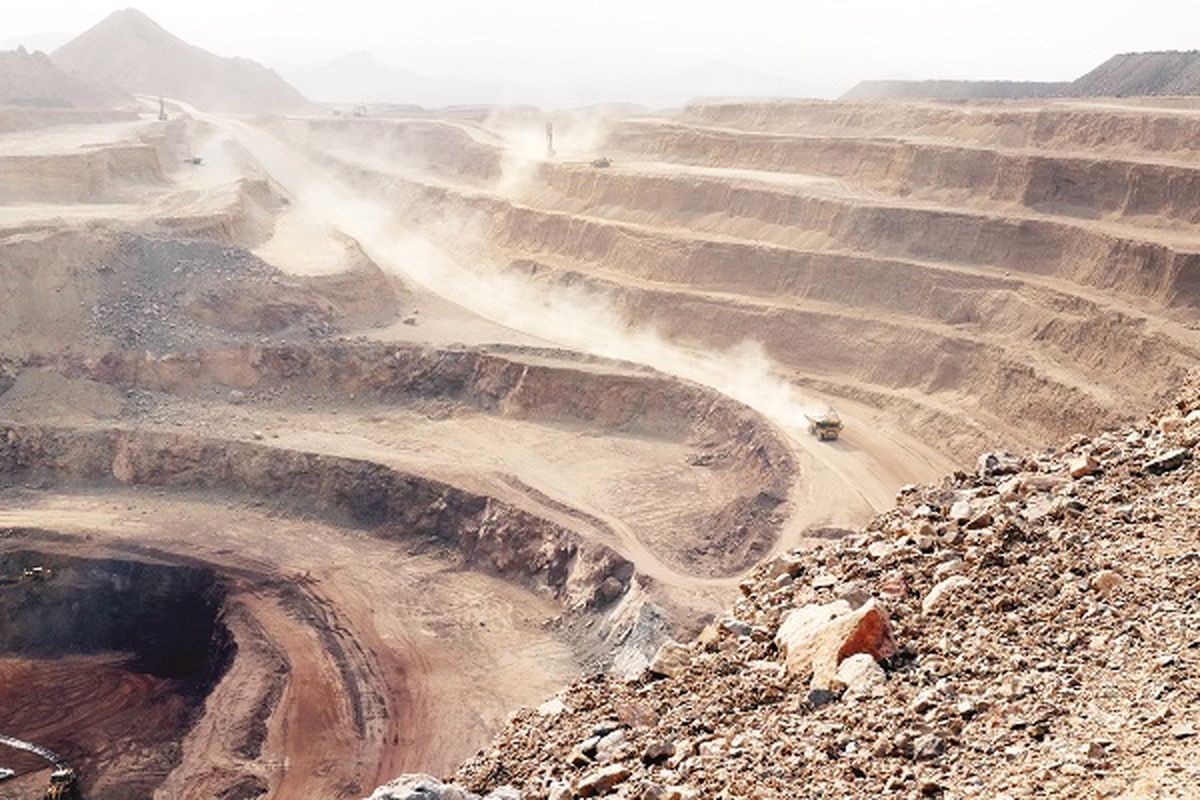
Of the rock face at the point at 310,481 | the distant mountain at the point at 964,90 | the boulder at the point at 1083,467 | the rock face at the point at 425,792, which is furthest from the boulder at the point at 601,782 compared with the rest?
the distant mountain at the point at 964,90

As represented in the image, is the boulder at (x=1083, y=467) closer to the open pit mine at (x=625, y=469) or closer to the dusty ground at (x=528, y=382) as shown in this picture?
the open pit mine at (x=625, y=469)

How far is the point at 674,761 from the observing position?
30.0 ft

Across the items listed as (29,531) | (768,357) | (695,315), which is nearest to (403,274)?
(695,315)

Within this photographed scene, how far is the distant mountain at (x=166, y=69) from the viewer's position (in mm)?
105750

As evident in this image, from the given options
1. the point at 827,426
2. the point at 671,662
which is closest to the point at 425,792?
the point at 671,662

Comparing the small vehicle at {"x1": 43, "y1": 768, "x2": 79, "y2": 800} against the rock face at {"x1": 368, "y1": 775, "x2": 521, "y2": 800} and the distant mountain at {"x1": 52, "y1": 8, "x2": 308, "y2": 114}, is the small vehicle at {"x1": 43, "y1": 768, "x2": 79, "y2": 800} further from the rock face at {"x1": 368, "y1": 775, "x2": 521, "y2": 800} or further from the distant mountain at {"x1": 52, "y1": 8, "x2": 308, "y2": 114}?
the distant mountain at {"x1": 52, "y1": 8, "x2": 308, "y2": 114}

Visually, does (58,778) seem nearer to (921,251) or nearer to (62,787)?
(62,787)

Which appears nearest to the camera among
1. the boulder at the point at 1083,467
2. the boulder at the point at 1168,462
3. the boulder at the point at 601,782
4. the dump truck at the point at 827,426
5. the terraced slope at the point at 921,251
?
the boulder at the point at 601,782

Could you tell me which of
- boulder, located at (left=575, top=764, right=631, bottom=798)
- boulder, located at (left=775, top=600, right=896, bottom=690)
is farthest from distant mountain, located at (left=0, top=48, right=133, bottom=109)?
boulder, located at (left=575, top=764, right=631, bottom=798)

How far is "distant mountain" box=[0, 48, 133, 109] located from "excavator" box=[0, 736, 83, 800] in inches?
2574

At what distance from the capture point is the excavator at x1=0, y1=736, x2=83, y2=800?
19953 mm

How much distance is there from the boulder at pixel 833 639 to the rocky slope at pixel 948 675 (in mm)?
21

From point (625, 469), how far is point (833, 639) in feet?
77.0

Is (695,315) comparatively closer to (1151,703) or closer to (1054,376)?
(1054,376)
